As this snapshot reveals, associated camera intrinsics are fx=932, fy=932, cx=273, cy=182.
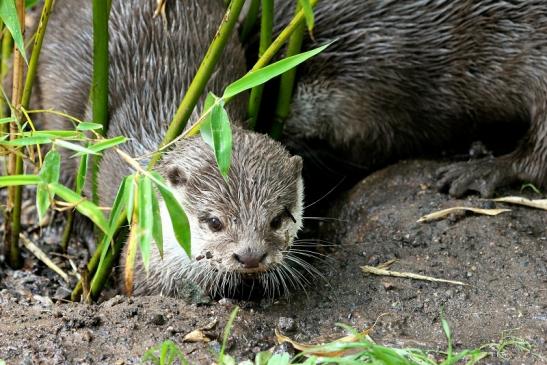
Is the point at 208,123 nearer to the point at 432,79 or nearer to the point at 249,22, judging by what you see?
the point at 249,22

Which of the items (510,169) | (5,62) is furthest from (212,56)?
(5,62)

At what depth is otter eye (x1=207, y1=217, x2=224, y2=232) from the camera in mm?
2660

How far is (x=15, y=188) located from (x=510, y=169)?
173cm

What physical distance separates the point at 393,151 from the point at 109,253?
53.3 inches

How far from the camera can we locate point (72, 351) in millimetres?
2289

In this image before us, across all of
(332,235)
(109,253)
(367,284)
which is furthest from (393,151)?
(109,253)

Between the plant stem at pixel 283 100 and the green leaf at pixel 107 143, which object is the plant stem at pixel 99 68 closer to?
the green leaf at pixel 107 143

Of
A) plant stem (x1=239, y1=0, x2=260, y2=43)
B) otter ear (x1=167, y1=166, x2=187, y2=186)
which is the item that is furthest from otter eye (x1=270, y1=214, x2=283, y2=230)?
plant stem (x1=239, y1=0, x2=260, y2=43)

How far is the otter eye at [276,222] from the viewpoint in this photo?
8.91 feet

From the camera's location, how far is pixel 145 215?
194cm

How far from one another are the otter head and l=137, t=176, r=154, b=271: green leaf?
0.61 metres

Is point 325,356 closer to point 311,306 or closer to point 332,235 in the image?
point 311,306

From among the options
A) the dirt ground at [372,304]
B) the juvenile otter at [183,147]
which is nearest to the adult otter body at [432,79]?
the dirt ground at [372,304]

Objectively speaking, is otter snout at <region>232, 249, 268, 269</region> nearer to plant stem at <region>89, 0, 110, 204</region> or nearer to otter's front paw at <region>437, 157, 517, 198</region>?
plant stem at <region>89, 0, 110, 204</region>
